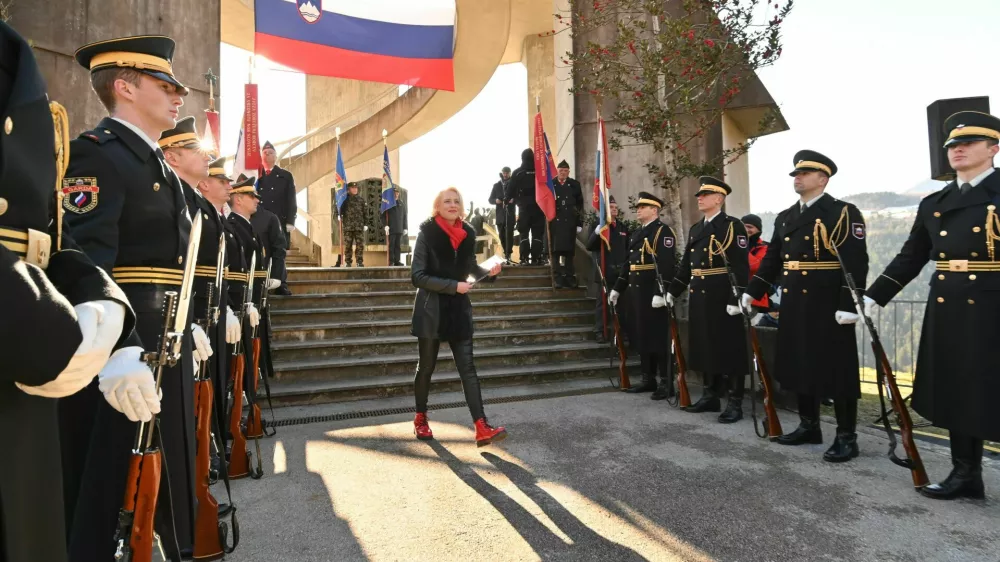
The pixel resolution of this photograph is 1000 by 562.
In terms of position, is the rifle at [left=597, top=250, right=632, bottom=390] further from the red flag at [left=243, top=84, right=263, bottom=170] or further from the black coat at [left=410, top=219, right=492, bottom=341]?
the red flag at [left=243, top=84, right=263, bottom=170]

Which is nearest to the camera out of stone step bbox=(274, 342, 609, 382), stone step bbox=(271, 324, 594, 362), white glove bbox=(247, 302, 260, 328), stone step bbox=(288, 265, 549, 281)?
white glove bbox=(247, 302, 260, 328)

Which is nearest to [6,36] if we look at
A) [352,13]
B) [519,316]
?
[519,316]

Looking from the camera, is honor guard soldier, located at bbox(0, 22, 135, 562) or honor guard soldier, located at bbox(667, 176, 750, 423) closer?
honor guard soldier, located at bbox(0, 22, 135, 562)

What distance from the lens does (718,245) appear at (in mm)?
5336

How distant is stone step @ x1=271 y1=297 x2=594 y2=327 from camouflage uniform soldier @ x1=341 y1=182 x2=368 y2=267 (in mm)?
4854

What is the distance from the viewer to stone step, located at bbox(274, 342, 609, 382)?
6469 mm

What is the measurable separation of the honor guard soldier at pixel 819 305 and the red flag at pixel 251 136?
7.32m

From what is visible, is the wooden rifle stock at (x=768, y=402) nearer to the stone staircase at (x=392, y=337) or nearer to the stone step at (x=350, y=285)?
the stone staircase at (x=392, y=337)

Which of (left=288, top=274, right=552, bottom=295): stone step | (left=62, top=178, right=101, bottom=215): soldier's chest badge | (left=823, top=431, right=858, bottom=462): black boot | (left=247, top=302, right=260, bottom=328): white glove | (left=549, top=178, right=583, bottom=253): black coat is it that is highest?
(left=549, top=178, right=583, bottom=253): black coat

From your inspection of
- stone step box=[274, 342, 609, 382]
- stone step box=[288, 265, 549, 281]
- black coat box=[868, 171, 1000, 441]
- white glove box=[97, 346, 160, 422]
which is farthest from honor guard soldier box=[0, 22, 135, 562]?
stone step box=[288, 265, 549, 281]

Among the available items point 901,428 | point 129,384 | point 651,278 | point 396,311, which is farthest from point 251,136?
point 901,428

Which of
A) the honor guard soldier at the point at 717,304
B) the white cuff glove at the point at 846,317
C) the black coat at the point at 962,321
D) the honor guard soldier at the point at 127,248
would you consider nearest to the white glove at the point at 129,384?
the honor guard soldier at the point at 127,248

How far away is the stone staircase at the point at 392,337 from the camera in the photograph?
645 centimetres

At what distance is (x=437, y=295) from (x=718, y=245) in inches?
108
